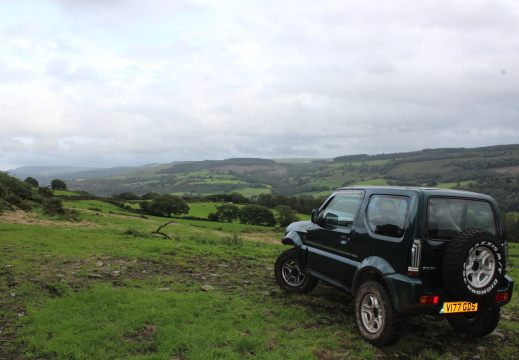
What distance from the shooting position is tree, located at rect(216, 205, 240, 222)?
59875mm

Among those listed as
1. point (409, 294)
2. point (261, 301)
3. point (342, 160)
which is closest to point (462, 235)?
point (409, 294)

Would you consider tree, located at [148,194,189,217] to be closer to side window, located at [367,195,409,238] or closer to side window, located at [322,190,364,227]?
side window, located at [322,190,364,227]

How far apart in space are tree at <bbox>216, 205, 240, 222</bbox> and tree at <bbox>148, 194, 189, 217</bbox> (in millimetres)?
7106

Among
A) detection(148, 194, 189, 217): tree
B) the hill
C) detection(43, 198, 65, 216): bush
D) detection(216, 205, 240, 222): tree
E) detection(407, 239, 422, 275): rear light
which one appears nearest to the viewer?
detection(407, 239, 422, 275): rear light

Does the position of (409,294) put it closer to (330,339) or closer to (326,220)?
(330,339)

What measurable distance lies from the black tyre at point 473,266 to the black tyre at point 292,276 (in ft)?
10.3

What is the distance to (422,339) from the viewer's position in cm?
508

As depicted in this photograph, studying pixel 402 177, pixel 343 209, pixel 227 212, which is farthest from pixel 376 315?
pixel 402 177

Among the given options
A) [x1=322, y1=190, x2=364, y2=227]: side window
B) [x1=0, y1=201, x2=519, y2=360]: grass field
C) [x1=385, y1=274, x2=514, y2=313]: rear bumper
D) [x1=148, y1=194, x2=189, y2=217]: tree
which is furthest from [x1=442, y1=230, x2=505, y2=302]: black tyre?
[x1=148, y1=194, x2=189, y2=217]: tree

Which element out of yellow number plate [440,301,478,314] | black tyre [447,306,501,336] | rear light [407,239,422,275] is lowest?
black tyre [447,306,501,336]

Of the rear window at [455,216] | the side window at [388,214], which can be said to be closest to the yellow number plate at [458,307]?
the rear window at [455,216]

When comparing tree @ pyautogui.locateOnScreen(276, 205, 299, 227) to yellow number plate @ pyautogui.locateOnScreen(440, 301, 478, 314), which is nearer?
yellow number plate @ pyautogui.locateOnScreen(440, 301, 478, 314)

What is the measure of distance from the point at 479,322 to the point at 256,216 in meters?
54.9

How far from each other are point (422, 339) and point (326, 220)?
2438mm
